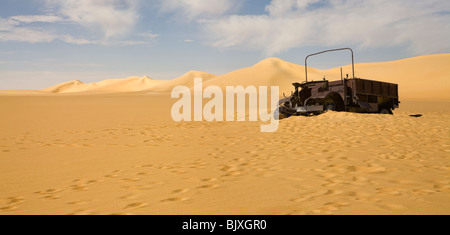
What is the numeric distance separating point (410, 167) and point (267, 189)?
2.49 meters

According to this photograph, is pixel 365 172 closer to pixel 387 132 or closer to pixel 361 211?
pixel 361 211

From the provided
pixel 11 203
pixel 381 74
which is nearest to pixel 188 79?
pixel 381 74

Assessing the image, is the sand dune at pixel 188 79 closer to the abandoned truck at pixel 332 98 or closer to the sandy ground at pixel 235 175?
the abandoned truck at pixel 332 98

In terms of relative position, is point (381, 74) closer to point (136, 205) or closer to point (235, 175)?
point (235, 175)

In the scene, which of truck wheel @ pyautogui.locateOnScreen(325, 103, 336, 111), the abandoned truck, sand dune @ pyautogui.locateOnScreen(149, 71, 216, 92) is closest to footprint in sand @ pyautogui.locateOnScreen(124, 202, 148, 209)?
the abandoned truck

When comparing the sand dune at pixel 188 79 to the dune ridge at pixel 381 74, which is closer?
the dune ridge at pixel 381 74

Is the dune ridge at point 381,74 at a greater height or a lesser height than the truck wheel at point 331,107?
greater

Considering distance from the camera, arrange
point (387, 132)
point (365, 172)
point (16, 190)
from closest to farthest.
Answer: point (16, 190)
point (365, 172)
point (387, 132)

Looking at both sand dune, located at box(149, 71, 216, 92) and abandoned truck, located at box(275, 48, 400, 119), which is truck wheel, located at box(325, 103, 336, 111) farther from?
sand dune, located at box(149, 71, 216, 92)

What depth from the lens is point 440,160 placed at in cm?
526

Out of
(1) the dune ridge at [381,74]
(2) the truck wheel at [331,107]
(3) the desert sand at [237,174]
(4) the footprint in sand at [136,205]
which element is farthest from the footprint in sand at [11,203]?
(1) the dune ridge at [381,74]

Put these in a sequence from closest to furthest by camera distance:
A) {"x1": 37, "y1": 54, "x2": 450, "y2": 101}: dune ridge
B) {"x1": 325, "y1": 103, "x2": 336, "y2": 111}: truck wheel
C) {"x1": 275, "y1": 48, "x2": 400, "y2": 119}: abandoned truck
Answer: {"x1": 275, "y1": 48, "x2": 400, "y2": 119}: abandoned truck
{"x1": 325, "y1": 103, "x2": 336, "y2": 111}: truck wheel
{"x1": 37, "y1": 54, "x2": 450, "y2": 101}: dune ridge

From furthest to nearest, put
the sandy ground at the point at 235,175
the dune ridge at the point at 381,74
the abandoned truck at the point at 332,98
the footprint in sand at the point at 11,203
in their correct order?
1. the dune ridge at the point at 381,74
2. the abandoned truck at the point at 332,98
3. the footprint in sand at the point at 11,203
4. the sandy ground at the point at 235,175

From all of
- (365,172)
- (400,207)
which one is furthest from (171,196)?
(365,172)
